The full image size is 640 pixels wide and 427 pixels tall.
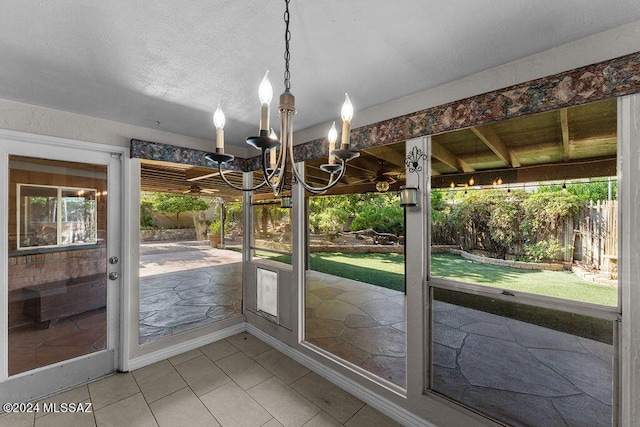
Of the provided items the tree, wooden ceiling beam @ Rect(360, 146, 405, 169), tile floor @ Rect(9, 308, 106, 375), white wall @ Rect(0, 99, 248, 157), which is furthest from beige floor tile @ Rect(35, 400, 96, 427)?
the tree

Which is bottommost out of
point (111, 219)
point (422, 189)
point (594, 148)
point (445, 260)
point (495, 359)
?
point (495, 359)

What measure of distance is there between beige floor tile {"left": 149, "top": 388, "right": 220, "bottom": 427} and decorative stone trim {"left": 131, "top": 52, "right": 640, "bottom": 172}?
2.44 metres

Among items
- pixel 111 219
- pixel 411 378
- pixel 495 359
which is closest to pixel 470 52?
pixel 495 359

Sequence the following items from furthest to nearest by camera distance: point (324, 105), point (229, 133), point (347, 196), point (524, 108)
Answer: point (347, 196), point (229, 133), point (324, 105), point (524, 108)

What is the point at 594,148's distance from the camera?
1433 millimetres

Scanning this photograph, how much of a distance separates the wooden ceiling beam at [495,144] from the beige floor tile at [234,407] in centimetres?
253

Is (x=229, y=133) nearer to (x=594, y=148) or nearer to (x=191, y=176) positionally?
(x=191, y=176)

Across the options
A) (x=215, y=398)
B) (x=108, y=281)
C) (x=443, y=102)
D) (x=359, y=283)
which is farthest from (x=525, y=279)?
(x=359, y=283)

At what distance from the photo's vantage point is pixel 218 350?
3.00 metres

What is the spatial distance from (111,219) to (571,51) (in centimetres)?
374

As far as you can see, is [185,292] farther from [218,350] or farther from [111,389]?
[111,389]

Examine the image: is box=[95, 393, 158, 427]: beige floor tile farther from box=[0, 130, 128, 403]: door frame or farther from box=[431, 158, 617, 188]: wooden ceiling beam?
box=[431, 158, 617, 188]: wooden ceiling beam

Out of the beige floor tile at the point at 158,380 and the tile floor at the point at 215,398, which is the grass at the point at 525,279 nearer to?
the tile floor at the point at 215,398

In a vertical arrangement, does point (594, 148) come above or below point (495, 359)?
above
